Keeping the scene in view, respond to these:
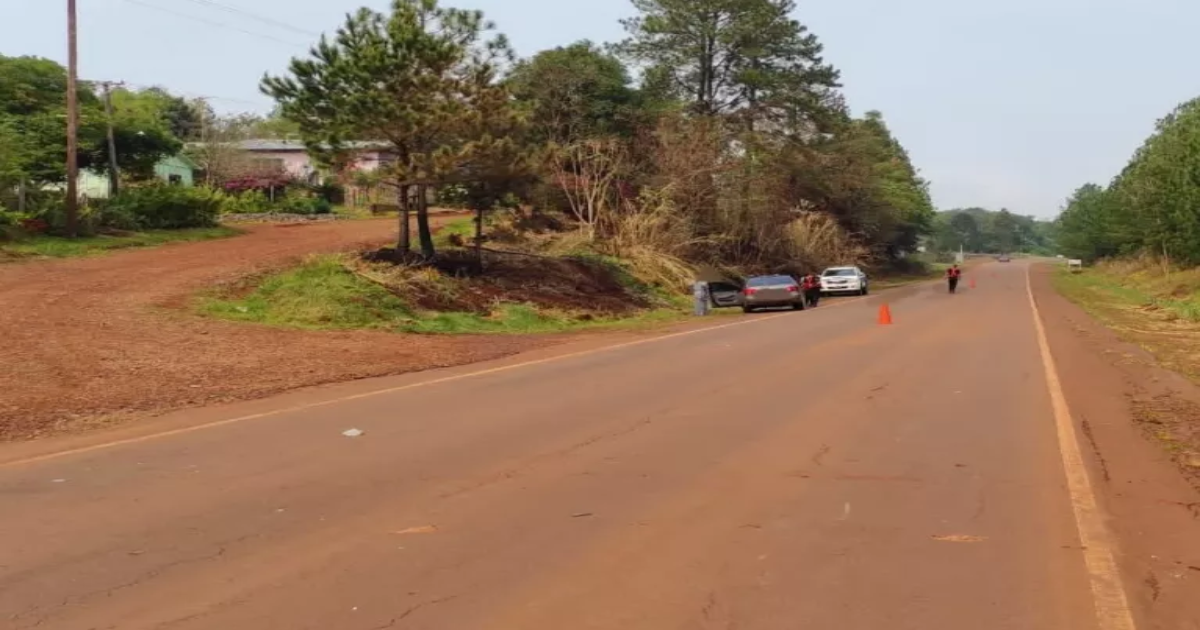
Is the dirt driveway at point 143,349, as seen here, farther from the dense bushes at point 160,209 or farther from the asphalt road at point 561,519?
the dense bushes at point 160,209

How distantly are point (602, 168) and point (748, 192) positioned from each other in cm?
914

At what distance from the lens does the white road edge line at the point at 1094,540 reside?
490cm

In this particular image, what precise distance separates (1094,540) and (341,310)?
18.3 meters

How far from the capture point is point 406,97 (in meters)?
25.7

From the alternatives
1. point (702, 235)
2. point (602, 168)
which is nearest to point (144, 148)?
point (602, 168)

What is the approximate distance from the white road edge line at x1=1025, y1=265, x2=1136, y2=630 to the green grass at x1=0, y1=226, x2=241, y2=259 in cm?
2719

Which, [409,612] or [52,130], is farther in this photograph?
[52,130]

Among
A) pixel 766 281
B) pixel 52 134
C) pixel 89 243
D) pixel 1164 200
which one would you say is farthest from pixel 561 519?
pixel 1164 200

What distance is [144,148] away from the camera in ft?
152

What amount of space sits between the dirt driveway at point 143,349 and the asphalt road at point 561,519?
191 cm

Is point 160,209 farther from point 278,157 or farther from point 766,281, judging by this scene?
point 278,157

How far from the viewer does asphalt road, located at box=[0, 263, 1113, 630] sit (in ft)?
16.2

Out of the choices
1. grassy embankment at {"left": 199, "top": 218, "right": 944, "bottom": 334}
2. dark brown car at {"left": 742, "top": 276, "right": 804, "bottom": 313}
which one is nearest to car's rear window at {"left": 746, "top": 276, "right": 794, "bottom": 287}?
dark brown car at {"left": 742, "top": 276, "right": 804, "bottom": 313}

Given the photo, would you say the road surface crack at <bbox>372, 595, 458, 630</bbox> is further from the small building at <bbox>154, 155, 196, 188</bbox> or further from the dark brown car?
the small building at <bbox>154, 155, 196, 188</bbox>
